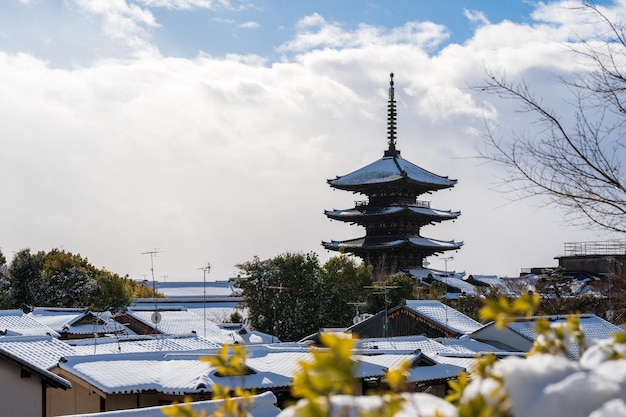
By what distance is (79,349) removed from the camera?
22844mm

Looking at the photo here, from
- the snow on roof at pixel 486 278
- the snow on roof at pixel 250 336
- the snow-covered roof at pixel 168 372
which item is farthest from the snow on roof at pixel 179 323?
the snow on roof at pixel 486 278

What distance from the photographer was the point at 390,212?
55938mm

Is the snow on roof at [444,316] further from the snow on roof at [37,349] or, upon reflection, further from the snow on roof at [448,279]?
the snow on roof at [448,279]

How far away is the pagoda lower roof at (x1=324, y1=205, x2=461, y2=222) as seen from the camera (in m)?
56.2

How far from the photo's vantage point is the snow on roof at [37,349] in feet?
60.9

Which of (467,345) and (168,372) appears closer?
(168,372)

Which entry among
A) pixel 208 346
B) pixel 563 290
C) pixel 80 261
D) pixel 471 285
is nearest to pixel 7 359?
pixel 208 346

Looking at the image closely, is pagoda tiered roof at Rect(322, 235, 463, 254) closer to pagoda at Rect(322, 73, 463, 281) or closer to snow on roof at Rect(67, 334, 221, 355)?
pagoda at Rect(322, 73, 463, 281)

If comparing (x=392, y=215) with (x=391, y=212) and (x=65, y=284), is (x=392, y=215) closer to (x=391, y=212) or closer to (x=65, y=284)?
(x=391, y=212)

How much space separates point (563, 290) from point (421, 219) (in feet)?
55.8

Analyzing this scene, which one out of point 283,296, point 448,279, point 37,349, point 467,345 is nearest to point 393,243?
point 448,279

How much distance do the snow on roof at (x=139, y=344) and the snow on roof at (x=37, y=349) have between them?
4.91 ft

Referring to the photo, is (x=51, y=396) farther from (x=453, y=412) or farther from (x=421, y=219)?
(x=421, y=219)

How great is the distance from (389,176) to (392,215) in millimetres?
2628
